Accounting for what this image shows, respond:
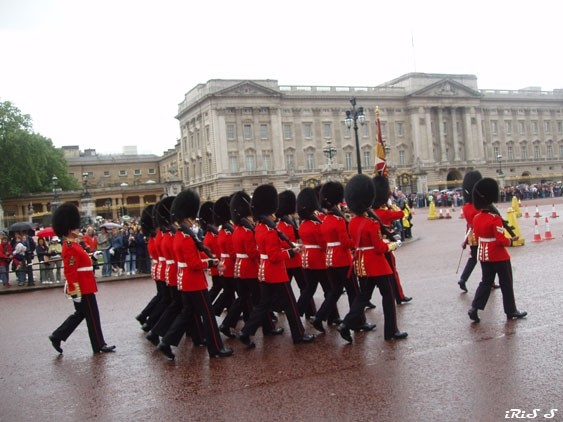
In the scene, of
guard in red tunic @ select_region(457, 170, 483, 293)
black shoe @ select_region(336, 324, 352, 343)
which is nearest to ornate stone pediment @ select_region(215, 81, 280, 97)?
guard in red tunic @ select_region(457, 170, 483, 293)

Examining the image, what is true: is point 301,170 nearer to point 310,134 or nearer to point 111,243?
point 310,134

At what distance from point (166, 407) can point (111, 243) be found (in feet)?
39.9

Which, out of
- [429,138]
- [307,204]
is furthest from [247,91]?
[307,204]

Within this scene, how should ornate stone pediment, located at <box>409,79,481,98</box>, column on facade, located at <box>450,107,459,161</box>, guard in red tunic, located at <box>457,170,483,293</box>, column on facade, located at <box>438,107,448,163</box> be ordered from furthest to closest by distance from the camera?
column on facade, located at <box>450,107,459,161</box> → column on facade, located at <box>438,107,448,163</box> → ornate stone pediment, located at <box>409,79,481,98</box> → guard in red tunic, located at <box>457,170,483,293</box>

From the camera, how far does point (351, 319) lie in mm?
7223

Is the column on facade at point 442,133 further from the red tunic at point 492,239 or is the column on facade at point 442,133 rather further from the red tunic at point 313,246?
the red tunic at point 313,246

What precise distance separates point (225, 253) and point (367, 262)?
7.59ft

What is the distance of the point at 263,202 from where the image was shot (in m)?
7.88

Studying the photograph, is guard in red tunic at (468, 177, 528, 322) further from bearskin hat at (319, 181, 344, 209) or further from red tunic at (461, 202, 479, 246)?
red tunic at (461, 202, 479, 246)

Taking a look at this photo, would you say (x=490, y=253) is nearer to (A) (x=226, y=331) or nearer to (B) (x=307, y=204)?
(B) (x=307, y=204)

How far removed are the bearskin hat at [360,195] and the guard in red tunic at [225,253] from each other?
1988 mm

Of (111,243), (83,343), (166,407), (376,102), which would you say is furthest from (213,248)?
(376,102)

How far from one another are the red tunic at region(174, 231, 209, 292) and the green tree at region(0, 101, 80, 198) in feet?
188

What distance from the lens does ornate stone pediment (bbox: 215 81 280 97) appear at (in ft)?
208
